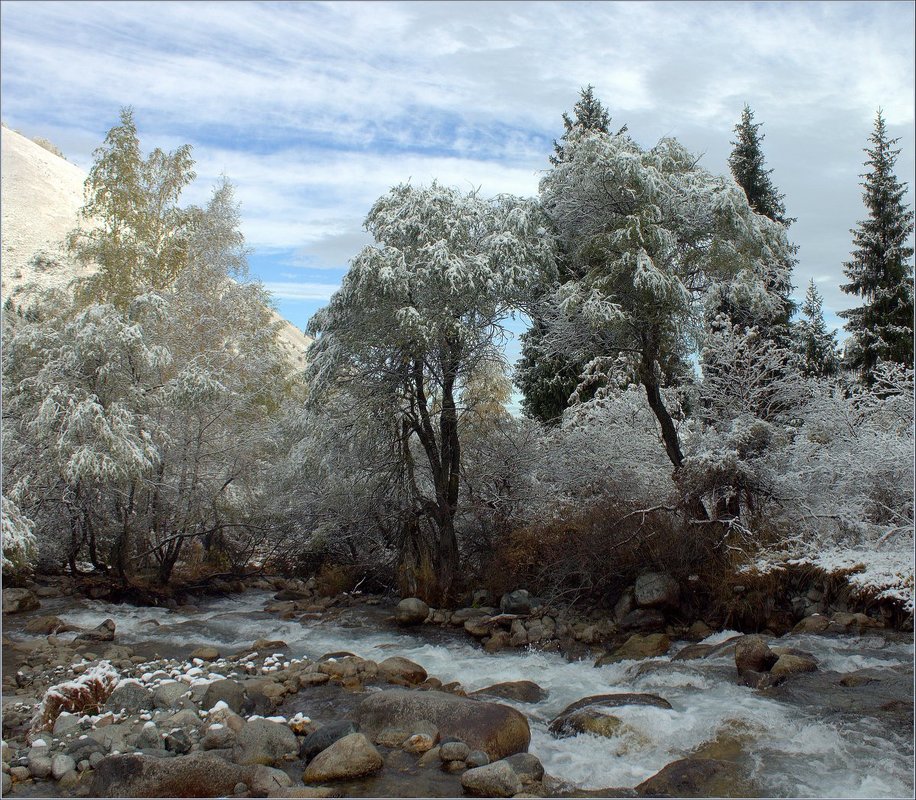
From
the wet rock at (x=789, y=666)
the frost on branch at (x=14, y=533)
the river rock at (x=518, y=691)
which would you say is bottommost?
the river rock at (x=518, y=691)

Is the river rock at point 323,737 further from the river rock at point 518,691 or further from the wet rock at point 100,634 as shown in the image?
the wet rock at point 100,634

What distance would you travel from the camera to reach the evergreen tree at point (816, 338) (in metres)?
18.1

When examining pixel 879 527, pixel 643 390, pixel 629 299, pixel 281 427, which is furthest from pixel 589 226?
pixel 281 427

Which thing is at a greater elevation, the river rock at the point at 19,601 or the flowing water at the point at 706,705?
the flowing water at the point at 706,705

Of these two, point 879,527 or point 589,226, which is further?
point 589,226

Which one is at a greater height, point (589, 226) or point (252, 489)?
point (589, 226)

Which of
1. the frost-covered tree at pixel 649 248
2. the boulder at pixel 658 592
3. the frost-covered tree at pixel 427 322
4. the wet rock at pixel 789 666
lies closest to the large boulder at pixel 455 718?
the wet rock at pixel 789 666

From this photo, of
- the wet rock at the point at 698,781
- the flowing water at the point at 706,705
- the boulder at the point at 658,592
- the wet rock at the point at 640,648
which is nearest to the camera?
the wet rock at the point at 698,781

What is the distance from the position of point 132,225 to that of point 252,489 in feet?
21.4

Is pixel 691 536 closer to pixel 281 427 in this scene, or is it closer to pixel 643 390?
pixel 643 390

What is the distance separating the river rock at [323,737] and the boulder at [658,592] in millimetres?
5131

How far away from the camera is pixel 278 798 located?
573 cm

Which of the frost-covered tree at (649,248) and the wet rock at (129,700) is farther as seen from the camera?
the frost-covered tree at (649,248)

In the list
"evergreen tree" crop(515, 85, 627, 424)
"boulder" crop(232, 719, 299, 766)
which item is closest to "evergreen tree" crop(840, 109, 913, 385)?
"evergreen tree" crop(515, 85, 627, 424)
